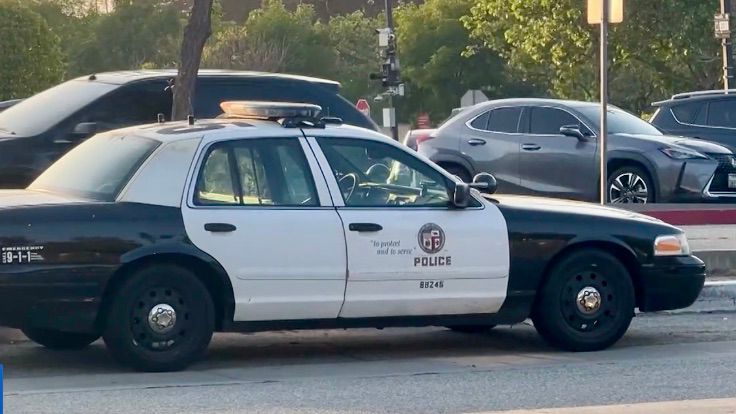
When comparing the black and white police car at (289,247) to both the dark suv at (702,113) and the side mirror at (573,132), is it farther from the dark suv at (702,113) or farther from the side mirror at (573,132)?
the dark suv at (702,113)

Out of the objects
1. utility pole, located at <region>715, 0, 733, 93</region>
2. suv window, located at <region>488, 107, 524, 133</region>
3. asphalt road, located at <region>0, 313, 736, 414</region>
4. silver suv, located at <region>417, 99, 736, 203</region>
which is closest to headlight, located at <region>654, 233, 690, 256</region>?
asphalt road, located at <region>0, 313, 736, 414</region>

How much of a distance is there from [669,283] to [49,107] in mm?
5536

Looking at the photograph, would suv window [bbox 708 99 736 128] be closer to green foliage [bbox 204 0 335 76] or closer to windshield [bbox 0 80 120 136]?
windshield [bbox 0 80 120 136]

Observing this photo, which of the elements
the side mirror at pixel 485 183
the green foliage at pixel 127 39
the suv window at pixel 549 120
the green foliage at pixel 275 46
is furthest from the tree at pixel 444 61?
the side mirror at pixel 485 183

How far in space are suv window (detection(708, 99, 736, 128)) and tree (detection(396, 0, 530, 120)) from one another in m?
30.1

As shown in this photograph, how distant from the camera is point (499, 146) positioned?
684 inches

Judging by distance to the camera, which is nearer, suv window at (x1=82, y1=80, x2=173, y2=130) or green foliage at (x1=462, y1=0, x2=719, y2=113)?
suv window at (x1=82, y1=80, x2=173, y2=130)

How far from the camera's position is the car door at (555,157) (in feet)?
55.2

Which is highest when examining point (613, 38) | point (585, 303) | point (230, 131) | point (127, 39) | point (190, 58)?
point (127, 39)

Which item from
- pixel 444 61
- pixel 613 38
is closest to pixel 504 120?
pixel 613 38

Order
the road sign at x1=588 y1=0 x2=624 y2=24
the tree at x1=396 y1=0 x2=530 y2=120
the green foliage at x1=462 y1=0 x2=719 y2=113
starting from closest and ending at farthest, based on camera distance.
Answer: the road sign at x1=588 y1=0 x2=624 y2=24, the green foliage at x1=462 y1=0 x2=719 y2=113, the tree at x1=396 y1=0 x2=530 y2=120

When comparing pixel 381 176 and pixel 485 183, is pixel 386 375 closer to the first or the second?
pixel 381 176

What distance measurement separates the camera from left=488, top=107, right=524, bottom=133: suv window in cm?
1741

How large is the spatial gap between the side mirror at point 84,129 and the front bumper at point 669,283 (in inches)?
188
